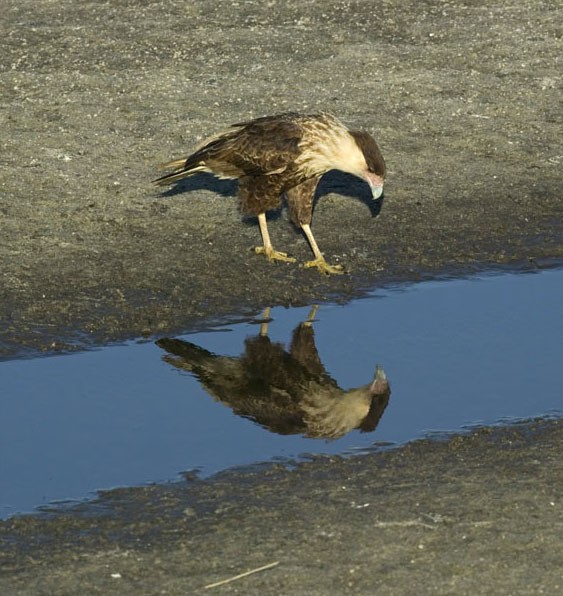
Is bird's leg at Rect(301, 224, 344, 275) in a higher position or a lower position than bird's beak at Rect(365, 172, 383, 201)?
lower

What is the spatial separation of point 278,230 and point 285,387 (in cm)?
312

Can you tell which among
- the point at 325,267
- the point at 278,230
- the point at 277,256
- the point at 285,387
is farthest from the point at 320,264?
the point at 285,387

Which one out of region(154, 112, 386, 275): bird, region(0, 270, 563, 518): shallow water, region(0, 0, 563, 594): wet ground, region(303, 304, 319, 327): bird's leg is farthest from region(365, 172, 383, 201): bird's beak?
region(303, 304, 319, 327): bird's leg

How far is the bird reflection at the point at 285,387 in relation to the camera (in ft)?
28.2

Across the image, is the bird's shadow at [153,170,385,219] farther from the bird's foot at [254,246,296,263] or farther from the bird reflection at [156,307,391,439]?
the bird reflection at [156,307,391,439]

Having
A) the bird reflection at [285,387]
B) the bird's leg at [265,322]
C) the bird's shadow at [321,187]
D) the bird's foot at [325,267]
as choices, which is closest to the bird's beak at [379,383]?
the bird reflection at [285,387]

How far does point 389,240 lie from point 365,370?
2734 mm

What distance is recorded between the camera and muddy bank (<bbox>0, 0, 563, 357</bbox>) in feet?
35.6

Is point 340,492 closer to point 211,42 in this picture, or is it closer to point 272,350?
point 272,350

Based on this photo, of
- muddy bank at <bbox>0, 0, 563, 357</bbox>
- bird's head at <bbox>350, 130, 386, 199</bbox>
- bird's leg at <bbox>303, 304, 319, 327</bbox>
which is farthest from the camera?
bird's head at <bbox>350, 130, 386, 199</bbox>

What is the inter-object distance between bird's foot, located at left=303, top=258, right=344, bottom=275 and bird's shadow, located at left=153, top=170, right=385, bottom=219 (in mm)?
1351

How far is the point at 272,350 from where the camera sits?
32.1 ft

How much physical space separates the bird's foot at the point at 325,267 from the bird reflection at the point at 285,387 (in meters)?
1.06

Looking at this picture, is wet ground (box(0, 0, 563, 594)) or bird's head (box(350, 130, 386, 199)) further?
bird's head (box(350, 130, 386, 199))
